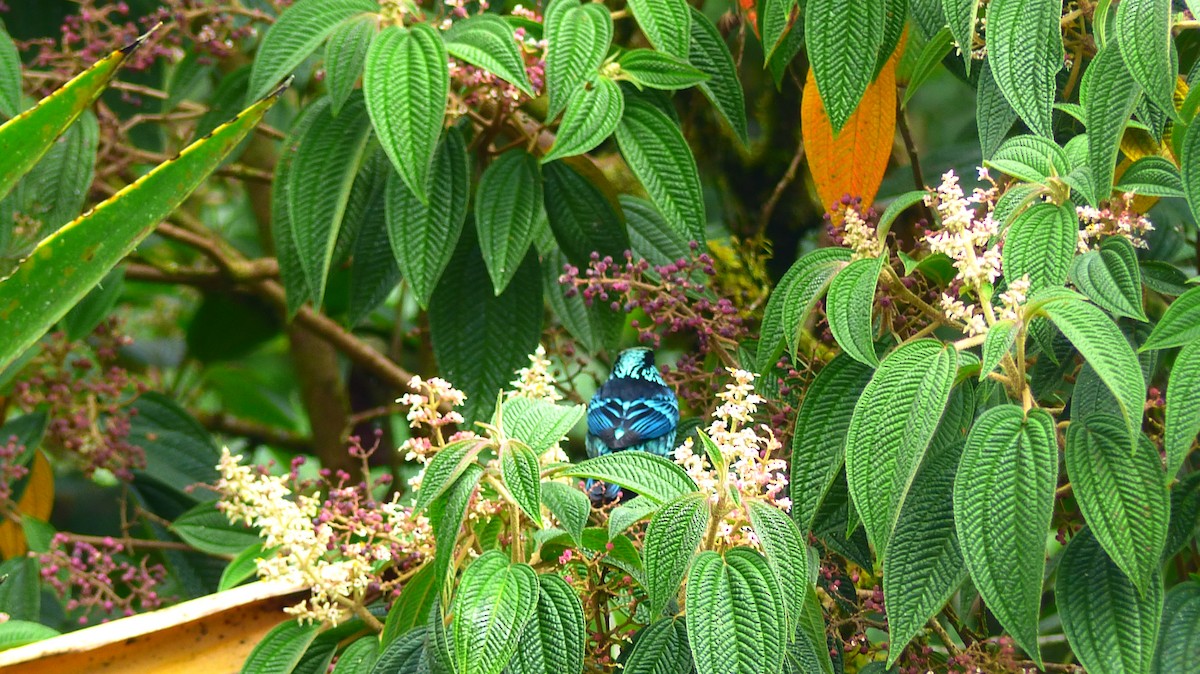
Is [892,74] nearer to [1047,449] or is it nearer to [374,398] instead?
[1047,449]

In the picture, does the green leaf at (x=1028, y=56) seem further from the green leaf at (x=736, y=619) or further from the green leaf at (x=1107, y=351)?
the green leaf at (x=736, y=619)

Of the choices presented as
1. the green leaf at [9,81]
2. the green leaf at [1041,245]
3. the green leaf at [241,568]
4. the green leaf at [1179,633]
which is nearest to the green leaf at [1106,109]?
the green leaf at [1041,245]

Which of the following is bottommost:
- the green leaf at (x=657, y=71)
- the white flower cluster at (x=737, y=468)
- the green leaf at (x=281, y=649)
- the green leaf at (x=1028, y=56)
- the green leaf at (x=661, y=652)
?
the green leaf at (x=281, y=649)

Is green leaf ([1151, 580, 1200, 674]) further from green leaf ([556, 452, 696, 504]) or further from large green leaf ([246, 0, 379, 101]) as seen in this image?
large green leaf ([246, 0, 379, 101])

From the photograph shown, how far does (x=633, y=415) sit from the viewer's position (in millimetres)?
1414

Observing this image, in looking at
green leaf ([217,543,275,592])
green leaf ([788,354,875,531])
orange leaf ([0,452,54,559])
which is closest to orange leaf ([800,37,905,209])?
green leaf ([788,354,875,531])

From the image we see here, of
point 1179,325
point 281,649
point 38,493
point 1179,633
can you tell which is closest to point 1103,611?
point 1179,633

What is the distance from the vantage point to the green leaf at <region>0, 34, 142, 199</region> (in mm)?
777

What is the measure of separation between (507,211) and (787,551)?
1.95ft

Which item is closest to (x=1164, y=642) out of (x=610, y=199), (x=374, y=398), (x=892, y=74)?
(x=892, y=74)

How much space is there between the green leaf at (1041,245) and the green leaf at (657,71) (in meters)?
0.41

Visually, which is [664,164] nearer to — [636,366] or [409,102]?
[409,102]

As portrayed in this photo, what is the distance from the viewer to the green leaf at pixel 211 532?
1.52m

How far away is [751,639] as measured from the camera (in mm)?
710
